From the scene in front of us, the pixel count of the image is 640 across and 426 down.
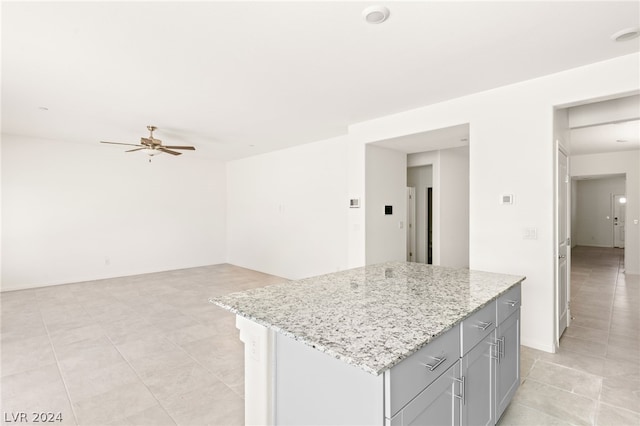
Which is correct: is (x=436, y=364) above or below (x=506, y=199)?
below

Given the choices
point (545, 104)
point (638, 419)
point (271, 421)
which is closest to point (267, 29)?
point (271, 421)

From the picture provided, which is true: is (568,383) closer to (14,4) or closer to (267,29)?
(267,29)

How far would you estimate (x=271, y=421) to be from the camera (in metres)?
1.56

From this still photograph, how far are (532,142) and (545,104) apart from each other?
14.3 inches

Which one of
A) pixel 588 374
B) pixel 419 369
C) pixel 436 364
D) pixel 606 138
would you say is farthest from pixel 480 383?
pixel 606 138

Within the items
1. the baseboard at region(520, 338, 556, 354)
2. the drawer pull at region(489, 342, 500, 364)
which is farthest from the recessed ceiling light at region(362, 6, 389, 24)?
the baseboard at region(520, 338, 556, 354)

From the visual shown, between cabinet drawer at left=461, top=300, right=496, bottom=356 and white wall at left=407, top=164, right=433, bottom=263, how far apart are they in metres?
5.26

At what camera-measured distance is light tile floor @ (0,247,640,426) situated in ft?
7.25

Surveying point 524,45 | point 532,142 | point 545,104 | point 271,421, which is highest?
point 524,45

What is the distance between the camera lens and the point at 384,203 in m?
5.11

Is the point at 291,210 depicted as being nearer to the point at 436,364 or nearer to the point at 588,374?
the point at 588,374

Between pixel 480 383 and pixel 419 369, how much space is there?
740 mm

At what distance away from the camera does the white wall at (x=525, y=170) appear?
2912mm

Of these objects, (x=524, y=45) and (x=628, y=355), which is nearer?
(x=524, y=45)
